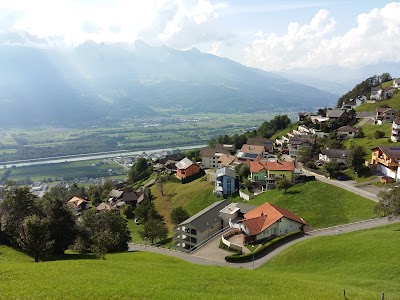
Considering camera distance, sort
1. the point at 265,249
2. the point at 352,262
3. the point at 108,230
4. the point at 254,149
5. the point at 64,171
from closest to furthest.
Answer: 1. the point at 352,262
2. the point at 108,230
3. the point at 265,249
4. the point at 254,149
5. the point at 64,171

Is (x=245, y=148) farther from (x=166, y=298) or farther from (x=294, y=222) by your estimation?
(x=166, y=298)

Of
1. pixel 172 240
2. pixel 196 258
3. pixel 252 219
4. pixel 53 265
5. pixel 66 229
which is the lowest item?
pixel 172 240

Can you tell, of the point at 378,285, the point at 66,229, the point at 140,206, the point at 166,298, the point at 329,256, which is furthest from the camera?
the point at 140,206

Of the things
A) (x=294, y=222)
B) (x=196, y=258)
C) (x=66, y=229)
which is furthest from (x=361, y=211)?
(x=66, y=229)

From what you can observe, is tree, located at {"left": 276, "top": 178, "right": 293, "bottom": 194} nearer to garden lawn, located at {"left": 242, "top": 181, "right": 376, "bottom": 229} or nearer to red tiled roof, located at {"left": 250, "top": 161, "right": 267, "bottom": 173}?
garden lawn, located at {"left": 242, "top": 181, "right": 376, "bottom": 229}

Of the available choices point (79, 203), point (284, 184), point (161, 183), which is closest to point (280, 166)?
point (284, 184)

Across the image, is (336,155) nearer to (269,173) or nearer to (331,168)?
(331,168)
